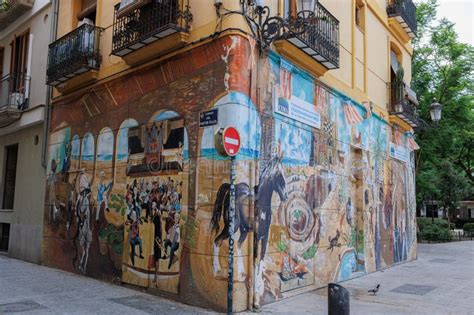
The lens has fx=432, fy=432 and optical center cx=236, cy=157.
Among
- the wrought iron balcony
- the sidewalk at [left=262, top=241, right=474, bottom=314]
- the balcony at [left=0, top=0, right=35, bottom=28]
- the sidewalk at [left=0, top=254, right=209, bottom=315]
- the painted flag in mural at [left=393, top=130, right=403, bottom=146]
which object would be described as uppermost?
the wrought iron balcony

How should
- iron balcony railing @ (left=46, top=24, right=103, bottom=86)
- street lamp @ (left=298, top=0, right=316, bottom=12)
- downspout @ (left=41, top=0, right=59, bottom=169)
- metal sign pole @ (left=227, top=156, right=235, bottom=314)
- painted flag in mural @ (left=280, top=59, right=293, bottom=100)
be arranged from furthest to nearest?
downspout @ (left=41, top=0, right=59, bottom=169) → iron balcony railing @ (left=46, top=24, right=103, bottom=86) → painted flag in mural @ (left=280, top=59, right=293, bottom=100) → street lamp @ (left=298, top=0, right=316, bottom=12) → metal sign pole @ (left=227, top=156, right=235, bottom=314)

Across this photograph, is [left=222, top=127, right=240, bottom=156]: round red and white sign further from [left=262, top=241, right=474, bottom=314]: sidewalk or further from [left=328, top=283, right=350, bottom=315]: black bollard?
[left=262, top=241, right=474, bottom=314]: sidewalk

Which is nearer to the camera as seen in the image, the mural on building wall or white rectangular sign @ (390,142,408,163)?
the mural on building wall

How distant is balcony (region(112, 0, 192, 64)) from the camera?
27.1 feet

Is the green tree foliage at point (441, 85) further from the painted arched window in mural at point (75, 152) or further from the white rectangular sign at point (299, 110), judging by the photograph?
the painted arched window in mural at point (75, 152)

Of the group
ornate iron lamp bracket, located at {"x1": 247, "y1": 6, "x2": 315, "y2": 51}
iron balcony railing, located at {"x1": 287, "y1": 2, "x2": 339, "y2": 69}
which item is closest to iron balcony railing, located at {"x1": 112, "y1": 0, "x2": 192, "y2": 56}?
ornate iron lamp bracket, located at {"x1": 247, "y1": 6, "x2": 315, "y2": 51}

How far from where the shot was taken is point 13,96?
13.8 m

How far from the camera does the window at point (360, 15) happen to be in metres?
12.8

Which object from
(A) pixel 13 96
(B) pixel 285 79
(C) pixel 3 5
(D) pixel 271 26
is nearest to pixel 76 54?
(A) pixel 13 96

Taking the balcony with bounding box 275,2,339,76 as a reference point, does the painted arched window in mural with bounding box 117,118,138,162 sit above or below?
below

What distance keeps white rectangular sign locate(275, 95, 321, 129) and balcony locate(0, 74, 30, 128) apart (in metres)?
9.04

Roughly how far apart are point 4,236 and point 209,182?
10552 millimetres

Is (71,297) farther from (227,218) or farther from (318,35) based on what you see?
(318,35)

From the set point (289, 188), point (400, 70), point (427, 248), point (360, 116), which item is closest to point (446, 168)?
point (427, 248)
